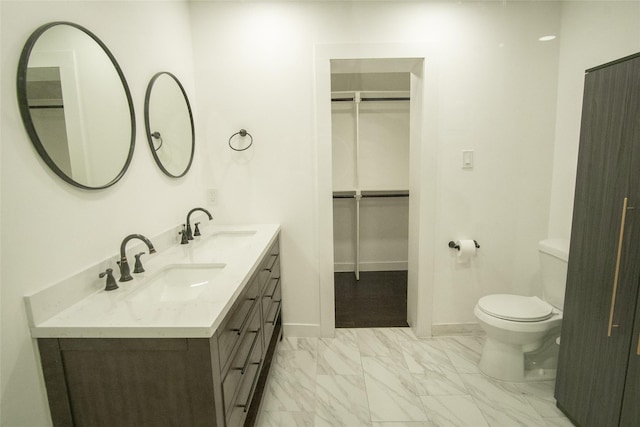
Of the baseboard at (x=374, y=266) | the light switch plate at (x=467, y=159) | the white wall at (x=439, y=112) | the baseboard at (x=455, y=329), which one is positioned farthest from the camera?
the baseboard at (x=374, y=266)

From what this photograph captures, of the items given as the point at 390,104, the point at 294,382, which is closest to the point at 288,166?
the point at 294,382

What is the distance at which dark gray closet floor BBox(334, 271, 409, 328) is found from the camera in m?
2.76

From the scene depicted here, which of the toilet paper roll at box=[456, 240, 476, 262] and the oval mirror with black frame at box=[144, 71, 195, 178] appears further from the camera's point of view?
the toilet paper roll at box=[456, 240, 476, 262]

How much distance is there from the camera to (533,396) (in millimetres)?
1879

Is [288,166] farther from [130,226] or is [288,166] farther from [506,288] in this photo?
[506,288]

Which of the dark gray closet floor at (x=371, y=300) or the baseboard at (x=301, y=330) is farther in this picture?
the dark gray closet floor at (x=371, y=300)

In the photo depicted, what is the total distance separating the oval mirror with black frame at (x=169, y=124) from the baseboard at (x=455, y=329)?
7.20 ft

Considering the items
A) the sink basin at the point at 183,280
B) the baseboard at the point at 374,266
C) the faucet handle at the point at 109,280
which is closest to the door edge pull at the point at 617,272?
the sink basin at the point at 183,280

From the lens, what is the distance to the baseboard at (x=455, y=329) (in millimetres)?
2527

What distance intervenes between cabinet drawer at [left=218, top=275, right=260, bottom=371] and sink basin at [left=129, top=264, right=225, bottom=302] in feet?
0.63

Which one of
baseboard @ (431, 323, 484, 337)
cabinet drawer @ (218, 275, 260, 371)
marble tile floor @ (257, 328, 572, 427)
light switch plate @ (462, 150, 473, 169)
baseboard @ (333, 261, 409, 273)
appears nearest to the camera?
cabinet drawer @ (218, 275, 260, 371)

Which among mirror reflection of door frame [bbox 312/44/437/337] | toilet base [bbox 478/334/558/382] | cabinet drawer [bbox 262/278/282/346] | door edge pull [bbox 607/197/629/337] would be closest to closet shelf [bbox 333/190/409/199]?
mirror reflection of door frame [bbox 312/44/437/337]

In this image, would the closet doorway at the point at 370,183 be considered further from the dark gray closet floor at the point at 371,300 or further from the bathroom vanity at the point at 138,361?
the bathroom vanity at the point at 138,361

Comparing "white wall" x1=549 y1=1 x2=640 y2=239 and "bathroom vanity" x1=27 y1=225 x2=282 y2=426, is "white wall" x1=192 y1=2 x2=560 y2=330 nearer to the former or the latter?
"white wall" x1=549 y1=1 x2=640 y2=239
